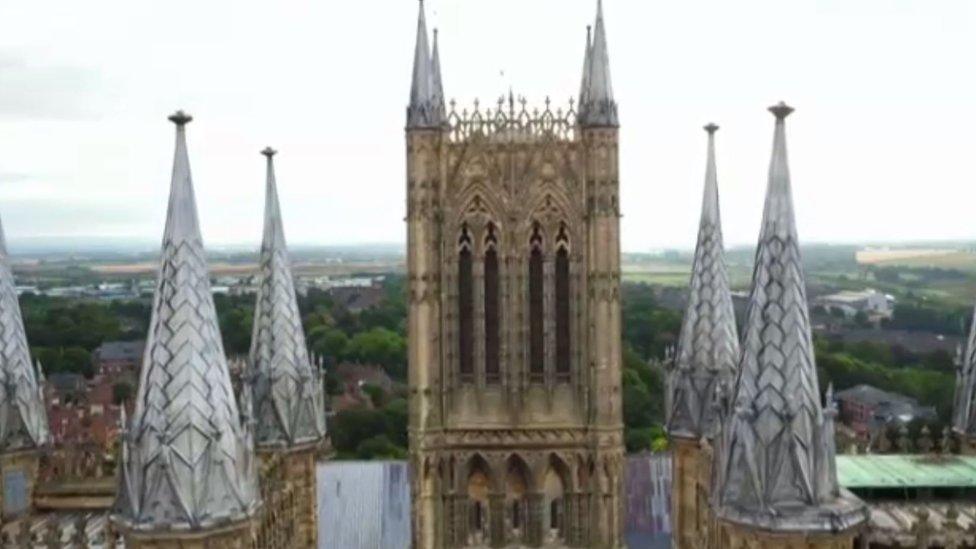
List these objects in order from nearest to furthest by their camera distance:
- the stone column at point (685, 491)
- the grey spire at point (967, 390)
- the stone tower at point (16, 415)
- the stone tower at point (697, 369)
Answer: the grey spire at point (967, 390), the stone tower at point (16, 415), the stone tower at point (697, 369), the stone column at point (685, 491)

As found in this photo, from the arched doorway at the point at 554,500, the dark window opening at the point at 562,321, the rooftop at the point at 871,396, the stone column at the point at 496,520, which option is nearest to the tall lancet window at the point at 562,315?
the dark window opening at the point at 562,321

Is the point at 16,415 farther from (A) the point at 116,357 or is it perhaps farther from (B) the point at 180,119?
(A) the point at 116,357

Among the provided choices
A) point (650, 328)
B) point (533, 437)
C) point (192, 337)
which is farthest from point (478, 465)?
point (650, 328)

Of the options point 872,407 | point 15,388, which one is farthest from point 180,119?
point 872,407

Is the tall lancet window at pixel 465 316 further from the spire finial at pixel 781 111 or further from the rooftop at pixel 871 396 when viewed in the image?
the rooftop at pixel 871 396

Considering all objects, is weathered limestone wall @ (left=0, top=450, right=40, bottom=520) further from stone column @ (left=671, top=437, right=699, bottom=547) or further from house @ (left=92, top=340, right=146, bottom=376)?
house @ (left=92, top=340, right=146, bottom=376)

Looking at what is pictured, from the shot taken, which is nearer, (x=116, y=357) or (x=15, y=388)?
(x=15, y=388)

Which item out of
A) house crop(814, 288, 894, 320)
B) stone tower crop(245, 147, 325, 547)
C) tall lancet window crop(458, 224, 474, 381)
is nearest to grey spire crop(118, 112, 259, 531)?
stone tower crop(245, 147, 325, 547)
